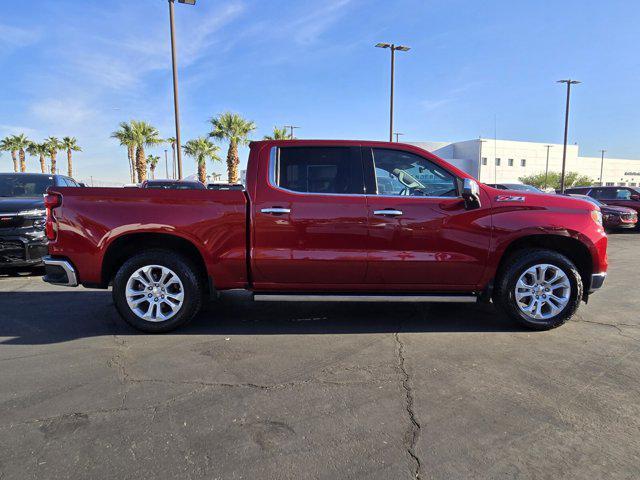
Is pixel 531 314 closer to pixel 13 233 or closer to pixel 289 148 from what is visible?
pixel 289 148

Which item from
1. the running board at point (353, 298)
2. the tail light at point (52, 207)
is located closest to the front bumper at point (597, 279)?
the running board at point (353, 298)

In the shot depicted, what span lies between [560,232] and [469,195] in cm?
101

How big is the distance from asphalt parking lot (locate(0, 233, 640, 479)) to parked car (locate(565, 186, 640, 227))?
14138 millimetres

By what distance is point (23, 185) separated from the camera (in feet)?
28.1

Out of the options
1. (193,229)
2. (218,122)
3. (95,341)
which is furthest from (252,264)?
(218,122)

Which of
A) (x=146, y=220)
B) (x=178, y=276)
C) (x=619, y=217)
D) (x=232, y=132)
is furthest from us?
(x=232, y=132)

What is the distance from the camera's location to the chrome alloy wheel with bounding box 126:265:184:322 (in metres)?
4.48

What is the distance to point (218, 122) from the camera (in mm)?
31141

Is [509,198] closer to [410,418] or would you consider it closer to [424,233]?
[424,233]

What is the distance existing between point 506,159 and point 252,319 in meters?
69.6

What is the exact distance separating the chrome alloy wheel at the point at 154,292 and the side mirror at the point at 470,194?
2.96m

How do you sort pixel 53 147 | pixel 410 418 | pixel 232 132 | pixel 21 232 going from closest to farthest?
pixel 410 418, pixel 21 232, pixel 232 132, pixel 53 147

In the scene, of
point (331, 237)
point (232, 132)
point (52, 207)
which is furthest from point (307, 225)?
Answer: point (232, 132)

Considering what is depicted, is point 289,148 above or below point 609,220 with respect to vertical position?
above
